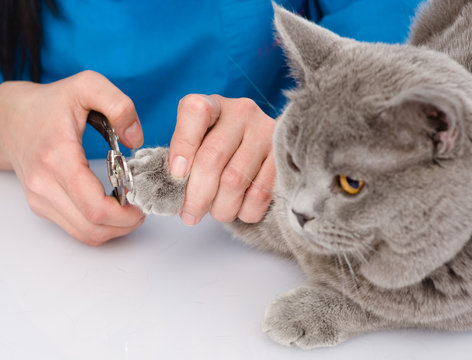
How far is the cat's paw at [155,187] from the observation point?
80cm

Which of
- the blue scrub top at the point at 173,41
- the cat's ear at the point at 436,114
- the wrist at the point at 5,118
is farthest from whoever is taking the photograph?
the blue scrub top at the point at 173,41

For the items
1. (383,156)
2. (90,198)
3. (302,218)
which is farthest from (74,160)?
(383,156)

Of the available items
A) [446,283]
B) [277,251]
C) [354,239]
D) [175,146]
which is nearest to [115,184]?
[175,146]

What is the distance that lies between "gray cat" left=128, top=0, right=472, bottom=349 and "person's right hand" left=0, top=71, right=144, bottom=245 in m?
0.29

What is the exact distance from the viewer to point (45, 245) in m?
0.89

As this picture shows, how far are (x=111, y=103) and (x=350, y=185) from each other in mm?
461

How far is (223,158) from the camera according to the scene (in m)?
0.83

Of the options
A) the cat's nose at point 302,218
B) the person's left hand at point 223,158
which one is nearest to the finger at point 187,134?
the person's left hand at point 223,158

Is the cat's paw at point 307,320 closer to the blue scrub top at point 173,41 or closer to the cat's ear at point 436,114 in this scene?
Answer: the cat's ear at point 436,114

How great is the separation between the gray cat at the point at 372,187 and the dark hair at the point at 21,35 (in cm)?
71

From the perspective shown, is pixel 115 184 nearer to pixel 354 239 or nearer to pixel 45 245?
pixel 45 245

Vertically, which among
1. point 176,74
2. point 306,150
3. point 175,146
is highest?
point 306,150

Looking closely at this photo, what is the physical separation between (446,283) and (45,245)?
2.28 feet

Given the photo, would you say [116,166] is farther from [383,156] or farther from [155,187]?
[383,156]
